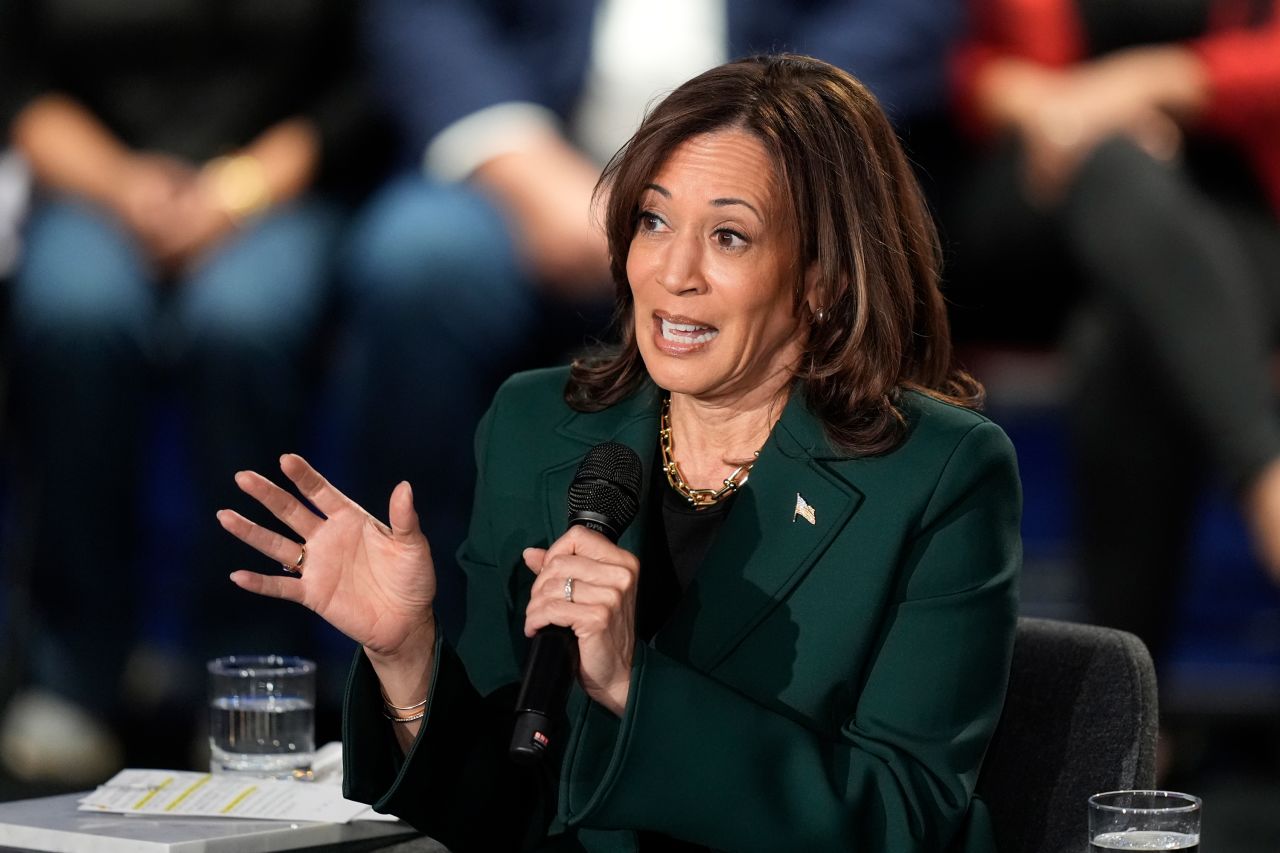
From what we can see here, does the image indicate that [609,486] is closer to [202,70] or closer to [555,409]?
[555,409]

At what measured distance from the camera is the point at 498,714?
6.30 feet

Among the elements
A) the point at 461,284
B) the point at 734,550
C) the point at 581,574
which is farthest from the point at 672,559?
the point at 461,284

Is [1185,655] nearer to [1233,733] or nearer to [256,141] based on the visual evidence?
[1233,733]

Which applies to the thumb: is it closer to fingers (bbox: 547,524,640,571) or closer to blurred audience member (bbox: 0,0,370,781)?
fingers (bbox: 547,524,640,571)

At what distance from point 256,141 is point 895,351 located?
7.08 feet

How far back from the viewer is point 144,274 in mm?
3582

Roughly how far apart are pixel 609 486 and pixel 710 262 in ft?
1.23

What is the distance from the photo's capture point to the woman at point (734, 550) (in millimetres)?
1679

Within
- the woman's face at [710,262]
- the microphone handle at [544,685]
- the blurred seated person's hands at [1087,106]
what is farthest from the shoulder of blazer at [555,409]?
the blurred seated person's hands at [1087,106]

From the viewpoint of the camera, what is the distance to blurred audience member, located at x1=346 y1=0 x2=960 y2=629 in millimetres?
3432

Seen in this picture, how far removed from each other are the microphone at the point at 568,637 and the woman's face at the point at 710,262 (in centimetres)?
26

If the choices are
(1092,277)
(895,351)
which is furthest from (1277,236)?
(895,351)

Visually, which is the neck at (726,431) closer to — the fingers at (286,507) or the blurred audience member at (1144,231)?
the fingers at (286,507)

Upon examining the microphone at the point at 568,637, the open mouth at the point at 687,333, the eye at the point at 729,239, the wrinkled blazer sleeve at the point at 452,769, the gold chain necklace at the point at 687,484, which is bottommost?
the wrinkled blazer sleeve at the point at 452,769
